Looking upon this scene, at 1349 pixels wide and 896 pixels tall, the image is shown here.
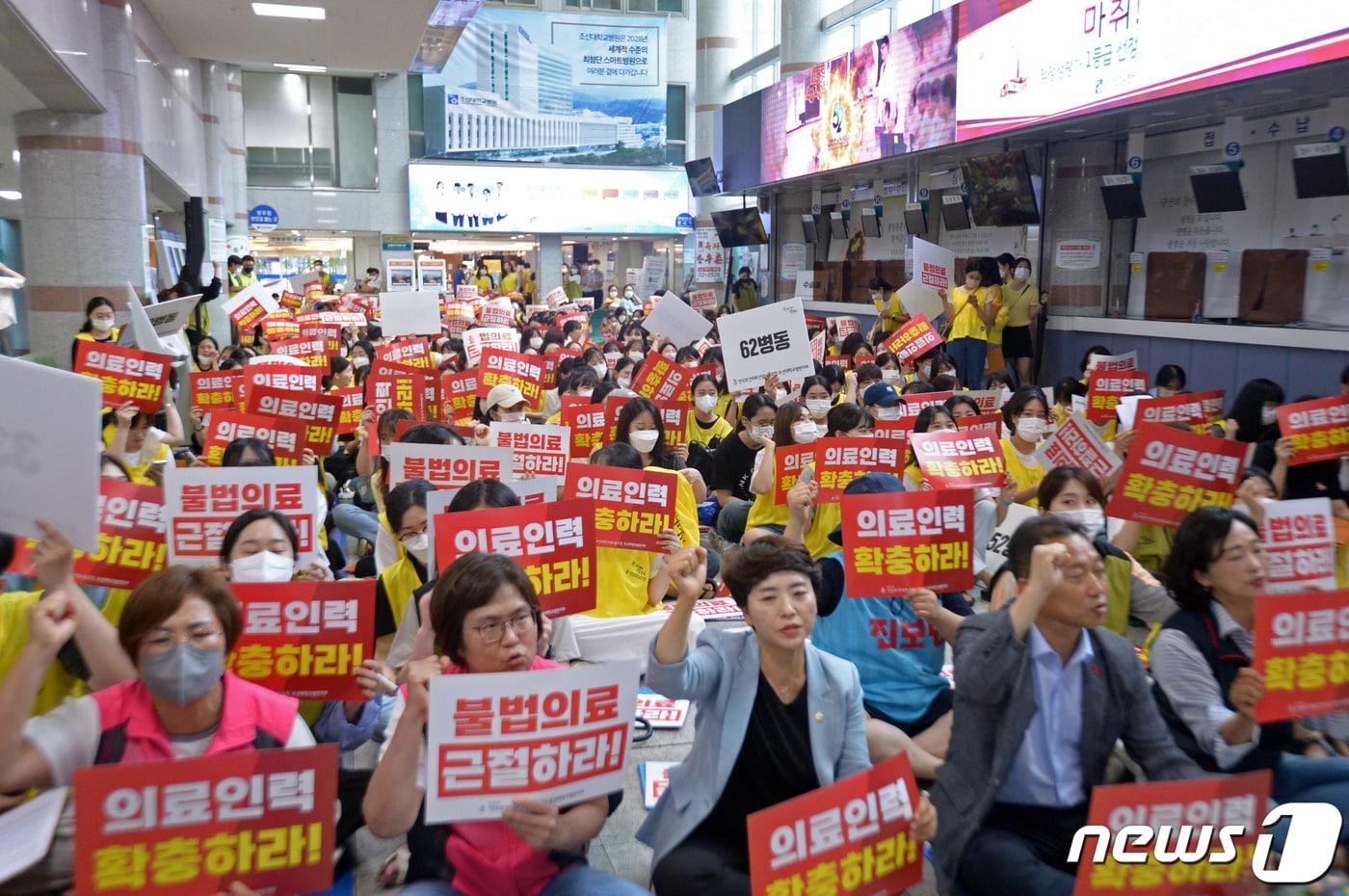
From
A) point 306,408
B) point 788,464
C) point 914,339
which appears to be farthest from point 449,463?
point 914,339

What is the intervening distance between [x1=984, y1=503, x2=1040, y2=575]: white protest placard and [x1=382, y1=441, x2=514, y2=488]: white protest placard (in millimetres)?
2518

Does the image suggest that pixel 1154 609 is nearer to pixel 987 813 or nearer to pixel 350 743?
pixel 987 813

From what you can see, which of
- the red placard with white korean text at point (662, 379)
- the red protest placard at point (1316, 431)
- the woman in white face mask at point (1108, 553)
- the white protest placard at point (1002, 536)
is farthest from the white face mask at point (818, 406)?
the woman in white face mask at point (1108, 553)

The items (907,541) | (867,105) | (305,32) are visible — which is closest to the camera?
(907,541)

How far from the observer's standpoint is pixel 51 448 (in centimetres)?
325

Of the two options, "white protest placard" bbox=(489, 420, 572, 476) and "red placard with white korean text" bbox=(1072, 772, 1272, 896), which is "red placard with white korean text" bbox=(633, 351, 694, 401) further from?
"red placard with white korean text" bbox=(1072, 772, 1272, 896)

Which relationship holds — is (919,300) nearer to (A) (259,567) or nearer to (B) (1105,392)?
(B) (1105,392)

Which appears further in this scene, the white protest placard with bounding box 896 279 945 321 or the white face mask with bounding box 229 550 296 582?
the white protest placard with bounding box 896 279 945 321

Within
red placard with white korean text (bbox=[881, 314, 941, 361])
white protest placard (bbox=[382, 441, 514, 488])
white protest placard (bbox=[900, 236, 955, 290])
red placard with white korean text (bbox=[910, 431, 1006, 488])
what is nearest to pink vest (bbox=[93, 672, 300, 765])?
white protest placard (bbox=[382, 441, 514, 488])

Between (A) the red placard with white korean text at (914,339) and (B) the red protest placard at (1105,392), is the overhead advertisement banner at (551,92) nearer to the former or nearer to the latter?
(A) the red placard with white korean text at (914,339)

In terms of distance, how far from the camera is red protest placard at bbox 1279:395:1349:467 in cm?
605

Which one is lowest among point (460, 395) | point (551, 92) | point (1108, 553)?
point (1108, 553)

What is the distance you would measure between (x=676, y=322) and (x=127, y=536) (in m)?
8.24

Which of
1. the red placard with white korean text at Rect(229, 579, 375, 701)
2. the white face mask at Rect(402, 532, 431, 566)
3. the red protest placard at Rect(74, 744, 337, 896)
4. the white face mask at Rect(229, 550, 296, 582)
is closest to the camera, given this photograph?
the red protest placard at Rect(74, 744, 337, 896)
